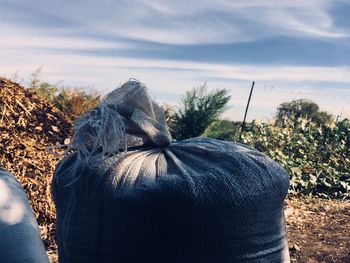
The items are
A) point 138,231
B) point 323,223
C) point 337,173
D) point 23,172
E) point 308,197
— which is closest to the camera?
point 138,231

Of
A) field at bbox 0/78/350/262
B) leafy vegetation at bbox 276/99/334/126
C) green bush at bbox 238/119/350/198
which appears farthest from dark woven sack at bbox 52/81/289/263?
leafy vegetation at bbox 276/99/334/126

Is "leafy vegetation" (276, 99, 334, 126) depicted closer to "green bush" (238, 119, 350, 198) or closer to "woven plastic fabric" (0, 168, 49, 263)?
"green bush" (238, 119, 350, 198)

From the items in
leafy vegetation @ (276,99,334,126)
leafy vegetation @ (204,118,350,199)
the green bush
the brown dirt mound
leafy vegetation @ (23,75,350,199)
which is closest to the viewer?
the brown dirt mound

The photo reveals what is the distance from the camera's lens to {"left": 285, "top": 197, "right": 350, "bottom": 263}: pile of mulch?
17.0 feet

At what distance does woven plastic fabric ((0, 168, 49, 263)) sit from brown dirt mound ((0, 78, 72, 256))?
2057 millimetres

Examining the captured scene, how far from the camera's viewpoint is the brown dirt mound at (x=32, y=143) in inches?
187

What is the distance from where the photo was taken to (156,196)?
7.36 ft

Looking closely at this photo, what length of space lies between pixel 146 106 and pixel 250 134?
23.0ft

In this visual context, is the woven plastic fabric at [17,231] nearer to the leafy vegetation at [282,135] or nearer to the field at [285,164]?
the field at [285,164]

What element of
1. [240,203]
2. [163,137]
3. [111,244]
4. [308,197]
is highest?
[163,137]

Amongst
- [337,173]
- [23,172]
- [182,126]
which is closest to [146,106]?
[23,172]

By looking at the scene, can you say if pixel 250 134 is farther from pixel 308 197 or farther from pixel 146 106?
pixel 146 106

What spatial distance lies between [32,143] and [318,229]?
10.5 feet

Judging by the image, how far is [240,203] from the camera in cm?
235
